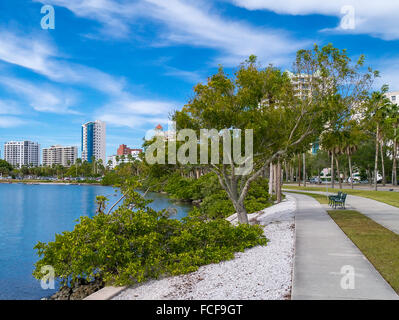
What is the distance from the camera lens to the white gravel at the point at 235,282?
259 inches

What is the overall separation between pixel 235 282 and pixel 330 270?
204 cm

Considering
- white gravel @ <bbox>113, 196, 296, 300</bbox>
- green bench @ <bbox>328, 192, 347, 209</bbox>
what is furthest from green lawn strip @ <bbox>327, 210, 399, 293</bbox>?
green bench @ <bbox>328, 192, 347, 209</bbox>

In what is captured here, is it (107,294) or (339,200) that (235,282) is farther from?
(339,200)

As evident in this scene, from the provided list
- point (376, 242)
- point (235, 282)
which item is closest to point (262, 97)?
point (376, 242)

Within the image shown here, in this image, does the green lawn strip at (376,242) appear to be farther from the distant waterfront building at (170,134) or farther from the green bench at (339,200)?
the distant waterfront building at (170,134)

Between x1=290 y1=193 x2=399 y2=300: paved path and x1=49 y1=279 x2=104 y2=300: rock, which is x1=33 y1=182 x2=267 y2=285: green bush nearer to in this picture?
x1=49 y1=279 x2=104 y2=300: rock

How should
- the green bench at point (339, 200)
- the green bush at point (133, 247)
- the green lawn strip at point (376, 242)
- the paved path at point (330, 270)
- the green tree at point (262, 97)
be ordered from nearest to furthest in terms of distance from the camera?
the paved path at point (330, 270) < the green lawn strip at point (376, 242) < the green bush at point (133, 247) < the green tree at point (262, 97) < the green bench at point (339, 200)

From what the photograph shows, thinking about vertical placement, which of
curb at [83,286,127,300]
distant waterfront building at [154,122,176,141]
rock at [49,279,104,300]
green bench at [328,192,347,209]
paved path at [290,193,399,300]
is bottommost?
rock at [49,279,104,300]

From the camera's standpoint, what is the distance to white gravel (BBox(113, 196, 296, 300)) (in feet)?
21.6

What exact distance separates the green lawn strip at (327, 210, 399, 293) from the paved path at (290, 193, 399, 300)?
0.18m

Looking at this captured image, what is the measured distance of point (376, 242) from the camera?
33.8 ft

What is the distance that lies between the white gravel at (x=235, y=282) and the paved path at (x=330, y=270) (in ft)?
1.00

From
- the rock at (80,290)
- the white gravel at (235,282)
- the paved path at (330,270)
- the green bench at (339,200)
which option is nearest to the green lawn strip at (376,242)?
the paved path at (330,270)
